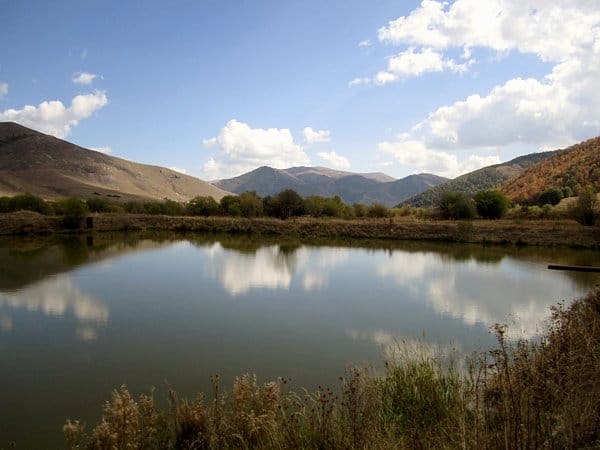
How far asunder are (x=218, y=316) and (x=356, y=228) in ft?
95.3

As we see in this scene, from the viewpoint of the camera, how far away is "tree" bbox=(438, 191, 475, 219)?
44250 millimetres

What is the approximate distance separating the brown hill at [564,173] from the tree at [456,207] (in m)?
24.9

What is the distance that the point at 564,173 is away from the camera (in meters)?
68.3

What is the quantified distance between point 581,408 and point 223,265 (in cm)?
1801

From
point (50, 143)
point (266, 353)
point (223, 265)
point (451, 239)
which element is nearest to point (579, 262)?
point (451, 239)

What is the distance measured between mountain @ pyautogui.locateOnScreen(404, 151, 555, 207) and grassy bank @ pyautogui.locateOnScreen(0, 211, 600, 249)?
62.6 m

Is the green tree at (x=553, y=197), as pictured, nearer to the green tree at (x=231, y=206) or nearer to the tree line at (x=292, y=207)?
the tree line at (x=292, y=207)

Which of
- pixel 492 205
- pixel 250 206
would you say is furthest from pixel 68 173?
pixel 492 205

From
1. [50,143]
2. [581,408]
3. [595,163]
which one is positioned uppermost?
[50,143]

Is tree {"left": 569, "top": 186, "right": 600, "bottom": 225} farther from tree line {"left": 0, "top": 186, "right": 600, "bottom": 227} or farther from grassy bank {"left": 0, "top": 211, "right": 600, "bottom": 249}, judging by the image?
tree line {"left": 0, "top": 186, "right": 600, "bottom": 227}

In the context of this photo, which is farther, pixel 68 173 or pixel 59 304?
pixel 68 173

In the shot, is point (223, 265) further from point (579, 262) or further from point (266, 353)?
point (579, 262)

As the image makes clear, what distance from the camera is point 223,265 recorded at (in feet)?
66.8

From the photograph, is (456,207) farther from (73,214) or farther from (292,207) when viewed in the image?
(73,214)
